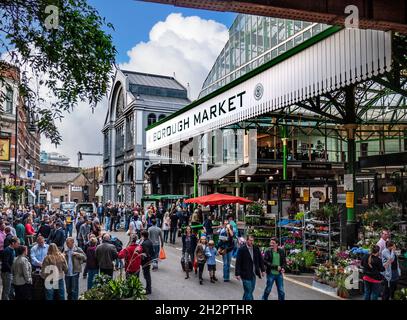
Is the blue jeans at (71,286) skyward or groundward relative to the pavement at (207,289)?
skyward

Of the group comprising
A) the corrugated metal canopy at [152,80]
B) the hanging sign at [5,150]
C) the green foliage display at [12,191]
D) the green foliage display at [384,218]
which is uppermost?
the corrugated metal canopy at [152,80]

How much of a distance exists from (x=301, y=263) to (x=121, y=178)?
4558 centimetres

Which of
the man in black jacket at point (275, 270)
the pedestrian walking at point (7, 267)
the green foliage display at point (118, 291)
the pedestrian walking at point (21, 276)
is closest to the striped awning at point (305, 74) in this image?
the man in black jacket at point (275, 270)

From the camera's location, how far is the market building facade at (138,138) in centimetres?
4617

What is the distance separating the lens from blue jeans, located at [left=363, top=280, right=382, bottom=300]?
9281 millimetres

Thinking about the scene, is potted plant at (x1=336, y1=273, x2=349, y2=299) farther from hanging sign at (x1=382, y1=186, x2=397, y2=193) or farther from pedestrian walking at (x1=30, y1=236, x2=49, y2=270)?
hanging sign at (x1=382, y1=186, x2=397, y2=193)

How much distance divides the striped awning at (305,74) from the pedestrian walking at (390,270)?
14.1 ft

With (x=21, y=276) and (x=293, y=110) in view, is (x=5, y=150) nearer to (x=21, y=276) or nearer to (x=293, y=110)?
(x=293, y=110)

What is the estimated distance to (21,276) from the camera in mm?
9086

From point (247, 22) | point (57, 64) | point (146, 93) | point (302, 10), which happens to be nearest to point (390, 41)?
point (302, 10)

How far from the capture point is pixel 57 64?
22.2 ft

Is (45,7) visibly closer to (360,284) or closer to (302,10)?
(302,10)

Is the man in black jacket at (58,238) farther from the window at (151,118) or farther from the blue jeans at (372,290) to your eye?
the window at (151,118)

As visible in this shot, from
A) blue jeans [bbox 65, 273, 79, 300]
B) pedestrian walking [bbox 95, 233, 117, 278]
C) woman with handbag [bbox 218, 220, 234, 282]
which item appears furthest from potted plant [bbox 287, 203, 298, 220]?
blue jeans [bbox 65, 273, 79, 300]
